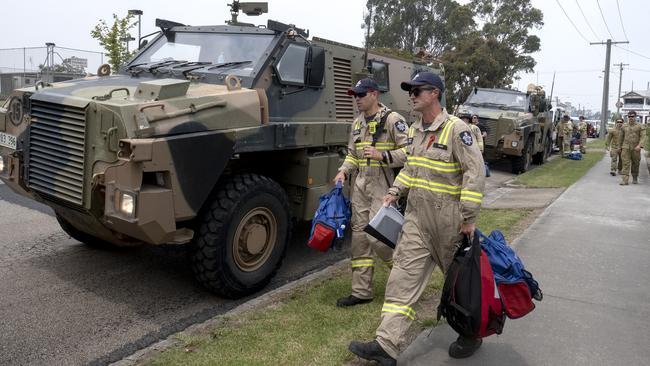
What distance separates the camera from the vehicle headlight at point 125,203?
394cm

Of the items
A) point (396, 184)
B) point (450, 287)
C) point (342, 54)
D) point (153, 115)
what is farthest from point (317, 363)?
point (342, 54)

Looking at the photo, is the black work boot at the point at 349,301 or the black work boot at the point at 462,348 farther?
the black work boot at the point at 349,301

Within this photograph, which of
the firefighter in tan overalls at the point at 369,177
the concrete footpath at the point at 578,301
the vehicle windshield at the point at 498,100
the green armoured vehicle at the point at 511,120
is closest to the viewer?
the concrete footpath at the point at 578,301

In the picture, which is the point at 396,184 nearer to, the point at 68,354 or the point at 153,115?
the point at 153,115

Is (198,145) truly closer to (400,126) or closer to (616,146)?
(400,126)

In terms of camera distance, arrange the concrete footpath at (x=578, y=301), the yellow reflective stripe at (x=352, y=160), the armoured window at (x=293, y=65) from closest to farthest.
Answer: the concrete footpath at (x=578, y=301) < the yellow reflective stripe at (x=352, y=160) < the armoured window at (x=293, y=65)

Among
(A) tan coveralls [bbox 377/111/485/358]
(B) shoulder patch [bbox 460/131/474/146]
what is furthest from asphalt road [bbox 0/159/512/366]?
(B) shoulder patch [bbox 460/131/474/146]

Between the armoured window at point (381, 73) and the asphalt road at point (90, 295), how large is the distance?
87.0 inches

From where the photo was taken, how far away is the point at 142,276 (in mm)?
5281

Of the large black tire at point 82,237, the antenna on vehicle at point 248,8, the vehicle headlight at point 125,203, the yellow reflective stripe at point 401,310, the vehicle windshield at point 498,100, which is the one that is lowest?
the large black tire at point 82,237

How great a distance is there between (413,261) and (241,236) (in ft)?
5.58

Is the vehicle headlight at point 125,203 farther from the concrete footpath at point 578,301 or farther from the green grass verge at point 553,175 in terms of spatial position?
the green grass verge at point 553,175

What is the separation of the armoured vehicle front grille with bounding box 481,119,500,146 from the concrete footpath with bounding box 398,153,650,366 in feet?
18.4

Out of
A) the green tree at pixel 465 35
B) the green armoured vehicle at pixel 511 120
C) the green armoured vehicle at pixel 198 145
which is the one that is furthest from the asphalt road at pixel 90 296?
the green tree at pixel 465 35
